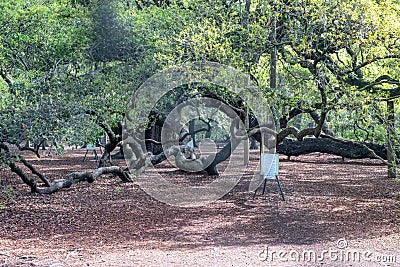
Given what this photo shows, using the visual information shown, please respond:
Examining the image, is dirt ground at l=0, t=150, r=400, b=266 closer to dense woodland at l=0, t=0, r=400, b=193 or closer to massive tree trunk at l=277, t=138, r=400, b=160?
dense woodland at l=0, t=0, r=400, b=193

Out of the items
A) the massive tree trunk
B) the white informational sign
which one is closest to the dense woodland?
the white informational sign

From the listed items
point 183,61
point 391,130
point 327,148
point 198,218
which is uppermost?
point 183,61

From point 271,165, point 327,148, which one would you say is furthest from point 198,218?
point 327,148

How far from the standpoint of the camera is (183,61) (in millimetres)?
10961

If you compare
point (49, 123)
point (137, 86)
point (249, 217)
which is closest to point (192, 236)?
point (249, 217)

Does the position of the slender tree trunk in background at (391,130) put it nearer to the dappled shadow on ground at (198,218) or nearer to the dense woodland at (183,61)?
the dense woodland at (183,61)

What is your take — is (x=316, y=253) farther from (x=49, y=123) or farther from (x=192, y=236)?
(x=49, y=123)

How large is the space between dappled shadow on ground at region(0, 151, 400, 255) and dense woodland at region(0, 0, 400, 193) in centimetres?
90

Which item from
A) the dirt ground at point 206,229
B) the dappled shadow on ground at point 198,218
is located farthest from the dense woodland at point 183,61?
the dirt ground at point 206,229

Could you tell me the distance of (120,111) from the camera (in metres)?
12.7

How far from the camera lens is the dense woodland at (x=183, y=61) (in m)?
8.67

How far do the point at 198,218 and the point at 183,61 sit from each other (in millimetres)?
3834

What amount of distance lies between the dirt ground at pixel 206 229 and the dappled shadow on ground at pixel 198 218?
2cm

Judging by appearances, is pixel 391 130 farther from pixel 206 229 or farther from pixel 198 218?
pixel 206 229
